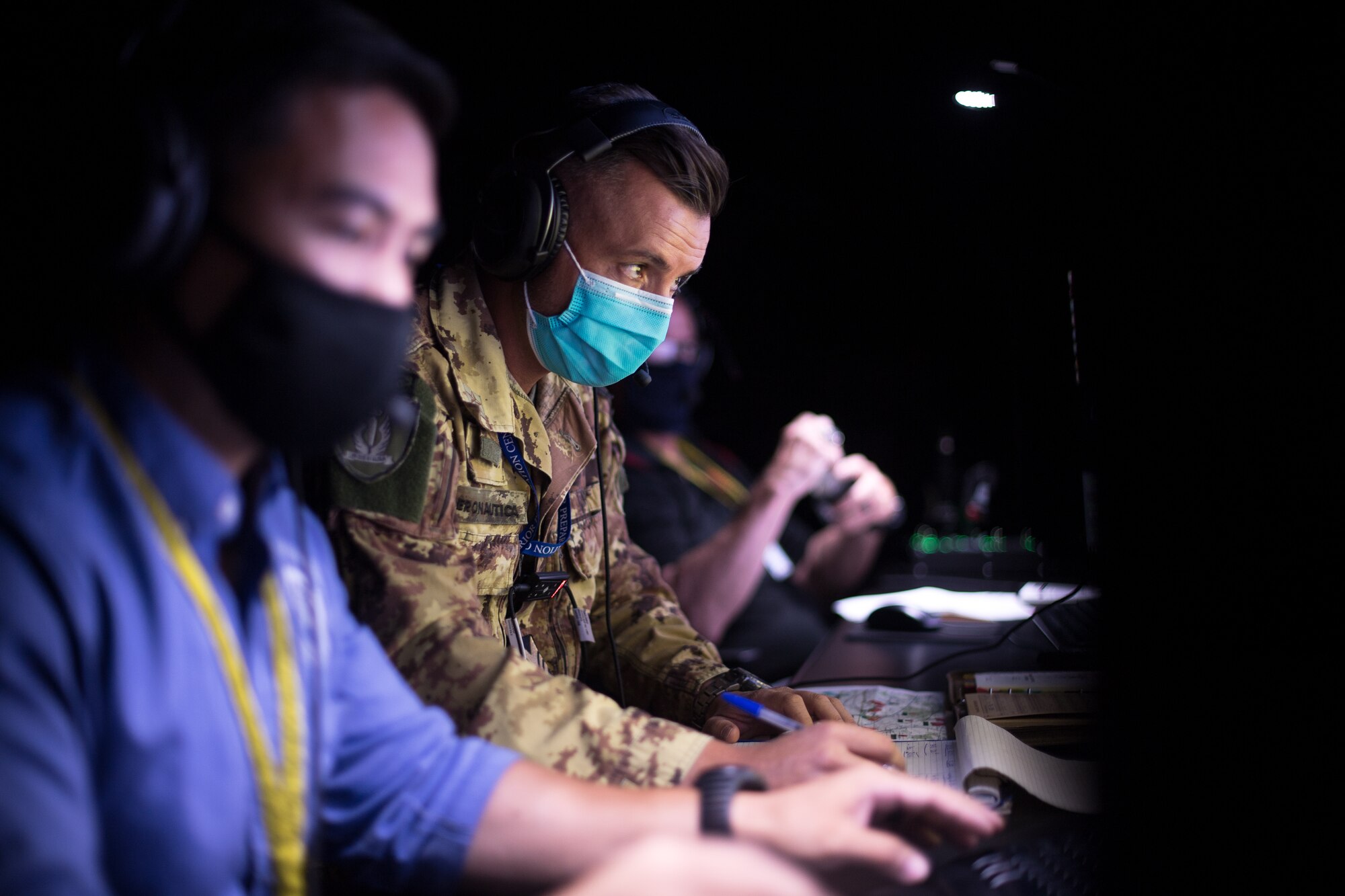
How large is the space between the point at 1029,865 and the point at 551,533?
2.29 feet

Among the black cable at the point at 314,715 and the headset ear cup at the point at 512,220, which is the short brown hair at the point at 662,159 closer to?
the headset ear cup at the point at 512,220

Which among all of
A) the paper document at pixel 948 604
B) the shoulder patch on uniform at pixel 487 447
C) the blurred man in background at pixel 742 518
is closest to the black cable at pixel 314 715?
the shoulder patch on uniform at pixel 487 447

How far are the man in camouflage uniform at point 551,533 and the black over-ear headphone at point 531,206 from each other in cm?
3

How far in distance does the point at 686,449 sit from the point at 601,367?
5.92 ft

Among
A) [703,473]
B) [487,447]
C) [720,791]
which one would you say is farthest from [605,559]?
[703,473]

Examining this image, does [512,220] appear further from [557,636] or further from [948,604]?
[948,604]

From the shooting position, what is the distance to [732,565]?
2.23 meters

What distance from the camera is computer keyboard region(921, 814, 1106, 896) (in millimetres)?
705

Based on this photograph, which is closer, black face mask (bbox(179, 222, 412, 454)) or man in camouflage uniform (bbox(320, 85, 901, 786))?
black face mask (bbox(179, 222, 412, 454))

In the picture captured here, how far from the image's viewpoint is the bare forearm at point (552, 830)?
2.18ft

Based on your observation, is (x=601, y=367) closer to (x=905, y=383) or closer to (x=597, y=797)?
(x=597, y=797)

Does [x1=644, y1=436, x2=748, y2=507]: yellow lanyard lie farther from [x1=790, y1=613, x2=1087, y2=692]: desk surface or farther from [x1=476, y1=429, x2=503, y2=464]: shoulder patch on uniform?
[x1=476, y1=429, x2=503, y2=464]: shoulder patch on uniform

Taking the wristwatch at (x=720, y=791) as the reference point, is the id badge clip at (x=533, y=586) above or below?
above

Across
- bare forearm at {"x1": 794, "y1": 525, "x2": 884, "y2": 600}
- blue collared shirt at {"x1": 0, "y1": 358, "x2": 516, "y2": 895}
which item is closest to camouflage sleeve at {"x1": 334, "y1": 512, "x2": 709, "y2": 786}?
blue collared shirt at {"x1": 0, "y1": 358, "x2": 516, "y2": 895}
